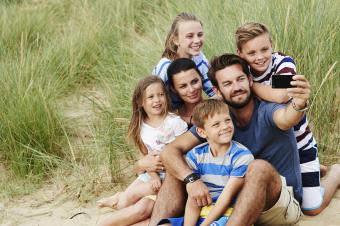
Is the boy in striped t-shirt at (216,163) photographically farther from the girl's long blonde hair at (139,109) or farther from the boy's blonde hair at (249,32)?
the girl's long blonde hair at (139,109)

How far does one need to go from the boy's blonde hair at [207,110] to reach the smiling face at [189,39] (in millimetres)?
971

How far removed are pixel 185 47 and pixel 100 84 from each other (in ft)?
7.25

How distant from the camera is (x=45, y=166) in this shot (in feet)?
19.0

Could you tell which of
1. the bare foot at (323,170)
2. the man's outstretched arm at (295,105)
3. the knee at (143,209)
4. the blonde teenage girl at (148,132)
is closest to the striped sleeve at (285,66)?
the man's outstretched arm at (295,105)

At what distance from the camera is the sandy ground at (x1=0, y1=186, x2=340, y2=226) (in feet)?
16.3

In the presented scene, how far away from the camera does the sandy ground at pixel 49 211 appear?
4.95m

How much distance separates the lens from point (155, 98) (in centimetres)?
464

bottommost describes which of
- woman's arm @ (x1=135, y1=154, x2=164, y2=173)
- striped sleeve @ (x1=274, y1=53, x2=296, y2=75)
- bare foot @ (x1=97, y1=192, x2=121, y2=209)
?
bare foot @ (x1=97, y1=192, x2=121, y2=209)

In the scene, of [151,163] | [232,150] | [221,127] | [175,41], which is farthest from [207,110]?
[175,41]

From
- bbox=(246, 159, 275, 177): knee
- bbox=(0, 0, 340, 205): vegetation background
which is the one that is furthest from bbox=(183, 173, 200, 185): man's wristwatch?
bbox=(0, 0, 340, 205): vegetation background

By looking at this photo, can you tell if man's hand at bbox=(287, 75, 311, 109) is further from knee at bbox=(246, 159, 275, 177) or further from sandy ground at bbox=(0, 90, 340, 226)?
sandy ground at bbox=(0, 90, 340, 226)

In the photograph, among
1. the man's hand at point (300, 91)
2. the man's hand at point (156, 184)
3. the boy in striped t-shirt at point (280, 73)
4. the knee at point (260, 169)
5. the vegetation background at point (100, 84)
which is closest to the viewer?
the man's hand at point (300, 91)

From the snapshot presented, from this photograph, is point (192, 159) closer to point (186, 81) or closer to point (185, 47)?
point (186, 81)

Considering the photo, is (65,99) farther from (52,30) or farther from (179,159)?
(179,159)
